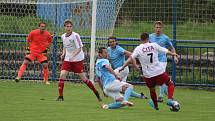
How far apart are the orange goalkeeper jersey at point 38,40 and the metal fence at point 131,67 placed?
797 millimetres

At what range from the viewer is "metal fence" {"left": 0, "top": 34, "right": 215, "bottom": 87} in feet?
71.6

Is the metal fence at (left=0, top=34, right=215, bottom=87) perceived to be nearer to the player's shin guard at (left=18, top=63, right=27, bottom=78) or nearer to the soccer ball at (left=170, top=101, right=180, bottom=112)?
the player's shin guard at (left=18, top=63, right=27, bottom=78)

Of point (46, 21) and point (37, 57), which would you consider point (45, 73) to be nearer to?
point (37, 57)

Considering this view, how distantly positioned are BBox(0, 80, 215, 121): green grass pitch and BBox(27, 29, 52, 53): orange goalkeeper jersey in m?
1.48

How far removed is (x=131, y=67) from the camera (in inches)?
889

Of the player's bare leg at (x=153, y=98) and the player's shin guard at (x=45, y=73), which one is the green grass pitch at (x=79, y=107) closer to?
the player's bare leg at (x=153, y=98)

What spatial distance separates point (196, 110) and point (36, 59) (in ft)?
26.5

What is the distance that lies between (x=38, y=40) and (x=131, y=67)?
10.2ft

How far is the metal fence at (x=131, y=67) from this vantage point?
71.6 feet

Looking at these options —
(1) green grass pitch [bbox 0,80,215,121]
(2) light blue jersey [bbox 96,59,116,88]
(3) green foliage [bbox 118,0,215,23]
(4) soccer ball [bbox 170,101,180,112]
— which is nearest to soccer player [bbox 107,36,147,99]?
(1) green grass pitch [bbox 0,80,215,121]

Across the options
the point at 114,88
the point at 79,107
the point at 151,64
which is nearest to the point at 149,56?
the point at 151,64

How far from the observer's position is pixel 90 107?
15.2 m

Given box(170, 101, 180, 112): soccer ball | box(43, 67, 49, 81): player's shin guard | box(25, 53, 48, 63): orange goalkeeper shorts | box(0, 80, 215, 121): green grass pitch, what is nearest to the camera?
box(0, 80, 215, 121): green grass pitch

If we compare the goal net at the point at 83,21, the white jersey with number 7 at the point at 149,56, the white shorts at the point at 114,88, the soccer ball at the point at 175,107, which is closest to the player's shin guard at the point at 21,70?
the goal net at the point at 83,21
